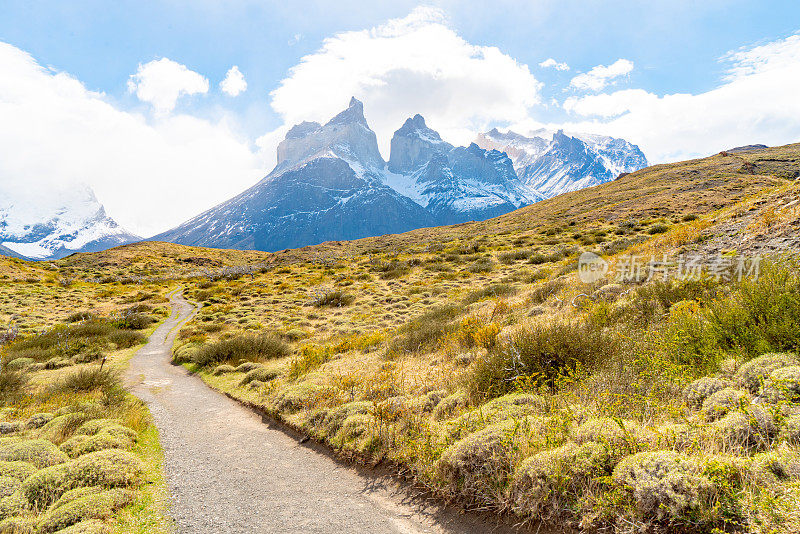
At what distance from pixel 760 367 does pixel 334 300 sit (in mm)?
25339

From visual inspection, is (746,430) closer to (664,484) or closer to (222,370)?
(664,484)

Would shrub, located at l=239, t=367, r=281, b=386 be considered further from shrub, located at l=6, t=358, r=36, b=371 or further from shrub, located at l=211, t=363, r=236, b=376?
shrub, located at l=6, t=358, r=36, b=371

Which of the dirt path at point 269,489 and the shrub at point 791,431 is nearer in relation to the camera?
the shrub at point 791,431

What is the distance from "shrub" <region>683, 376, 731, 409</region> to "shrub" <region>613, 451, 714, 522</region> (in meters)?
1.78

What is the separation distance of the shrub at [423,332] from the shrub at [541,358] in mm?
4447

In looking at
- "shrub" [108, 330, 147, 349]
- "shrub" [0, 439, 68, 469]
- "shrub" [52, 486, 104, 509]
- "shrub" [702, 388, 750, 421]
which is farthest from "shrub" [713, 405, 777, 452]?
"shrub" [108, 330, 147, 349]

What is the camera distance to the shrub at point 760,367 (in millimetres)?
4555

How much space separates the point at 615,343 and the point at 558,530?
15.7 ft

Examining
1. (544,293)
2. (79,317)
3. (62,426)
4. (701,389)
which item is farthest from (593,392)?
(79,317)

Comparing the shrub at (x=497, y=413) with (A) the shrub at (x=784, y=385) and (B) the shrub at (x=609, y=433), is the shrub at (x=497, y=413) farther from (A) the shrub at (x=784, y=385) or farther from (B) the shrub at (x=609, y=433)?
(A) the shrub at (x=784, y=385)

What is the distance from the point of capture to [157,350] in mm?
20000

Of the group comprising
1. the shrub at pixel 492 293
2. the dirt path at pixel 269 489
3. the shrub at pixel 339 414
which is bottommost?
→ the dirt path at pixel 269 489

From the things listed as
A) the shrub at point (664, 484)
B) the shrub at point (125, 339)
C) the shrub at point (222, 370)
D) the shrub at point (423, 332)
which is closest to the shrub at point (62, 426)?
the shrub at point (222, 370)

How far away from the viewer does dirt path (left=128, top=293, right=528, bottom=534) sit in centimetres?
490
